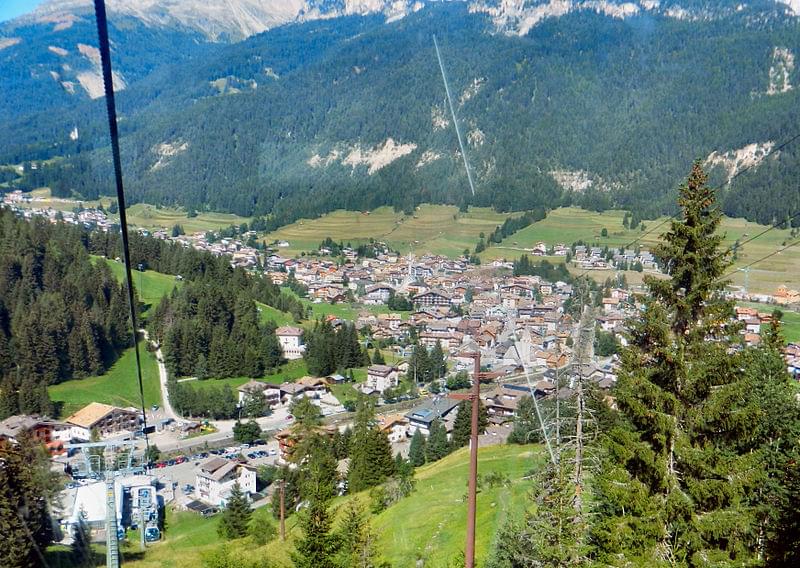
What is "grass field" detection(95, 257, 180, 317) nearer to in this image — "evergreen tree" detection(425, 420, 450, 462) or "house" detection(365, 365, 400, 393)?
"house" detection(365, 365, 400, 393)

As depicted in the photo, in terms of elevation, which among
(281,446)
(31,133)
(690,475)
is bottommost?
(281,446)

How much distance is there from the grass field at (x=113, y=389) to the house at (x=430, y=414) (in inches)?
474

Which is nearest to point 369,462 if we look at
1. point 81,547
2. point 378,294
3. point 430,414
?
point 430,414

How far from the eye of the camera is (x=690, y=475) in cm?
630

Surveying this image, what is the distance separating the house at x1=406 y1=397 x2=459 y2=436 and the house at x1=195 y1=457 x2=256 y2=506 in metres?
6.55

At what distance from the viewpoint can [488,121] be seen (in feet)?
272

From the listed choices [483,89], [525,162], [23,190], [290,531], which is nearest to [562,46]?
[483,89]

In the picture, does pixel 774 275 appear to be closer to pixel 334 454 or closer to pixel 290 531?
pixel 334 454

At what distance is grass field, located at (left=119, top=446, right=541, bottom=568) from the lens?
12.4 meters

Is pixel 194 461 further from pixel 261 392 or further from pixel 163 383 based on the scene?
pixel 163 383

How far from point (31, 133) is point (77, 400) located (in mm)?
50124

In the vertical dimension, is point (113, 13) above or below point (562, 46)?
above

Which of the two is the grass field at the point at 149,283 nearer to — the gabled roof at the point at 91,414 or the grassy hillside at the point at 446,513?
the gabled roof at the point at 91,414

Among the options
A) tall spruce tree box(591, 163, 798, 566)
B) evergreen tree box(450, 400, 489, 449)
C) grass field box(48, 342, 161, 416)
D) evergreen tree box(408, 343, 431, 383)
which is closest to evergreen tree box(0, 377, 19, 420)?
grass field box(48, 342, 161, 416)
